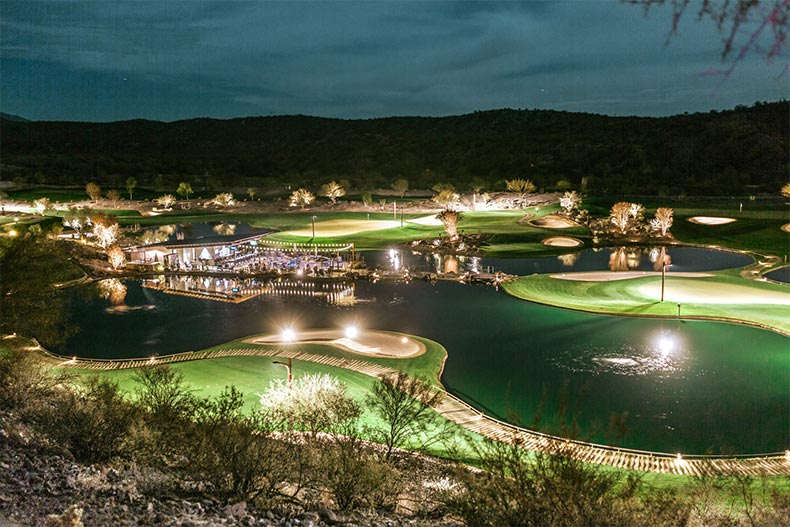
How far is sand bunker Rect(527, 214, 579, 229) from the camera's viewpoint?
7962 centimetres

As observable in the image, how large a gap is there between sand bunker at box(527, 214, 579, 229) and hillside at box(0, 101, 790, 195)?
959 inches

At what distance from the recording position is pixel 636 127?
523 feet

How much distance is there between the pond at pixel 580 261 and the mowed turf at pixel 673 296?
7092 mm

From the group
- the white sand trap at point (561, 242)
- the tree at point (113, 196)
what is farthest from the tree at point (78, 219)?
the white sand trap at point (561, 242)

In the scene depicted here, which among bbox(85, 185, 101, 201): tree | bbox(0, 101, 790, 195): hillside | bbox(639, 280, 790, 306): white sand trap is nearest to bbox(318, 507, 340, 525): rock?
bbox(639, 280, 790, 306): white sand trap

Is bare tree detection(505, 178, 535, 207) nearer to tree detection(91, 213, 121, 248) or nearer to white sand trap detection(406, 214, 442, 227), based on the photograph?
white sand trap detection(406, 214, 442, 227)

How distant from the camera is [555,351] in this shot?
109ft

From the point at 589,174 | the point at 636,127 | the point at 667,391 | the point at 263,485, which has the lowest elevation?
the point at 667,391

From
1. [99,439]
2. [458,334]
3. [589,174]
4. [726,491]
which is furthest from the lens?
[589,174]

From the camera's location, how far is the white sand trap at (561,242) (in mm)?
70438

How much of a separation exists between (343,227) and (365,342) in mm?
50812

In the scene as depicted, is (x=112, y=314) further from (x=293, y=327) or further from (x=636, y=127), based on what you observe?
(x=636, y=127)

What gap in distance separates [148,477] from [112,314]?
107 ft

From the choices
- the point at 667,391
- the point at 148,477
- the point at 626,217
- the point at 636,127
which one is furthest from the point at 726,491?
the point at 636,127
